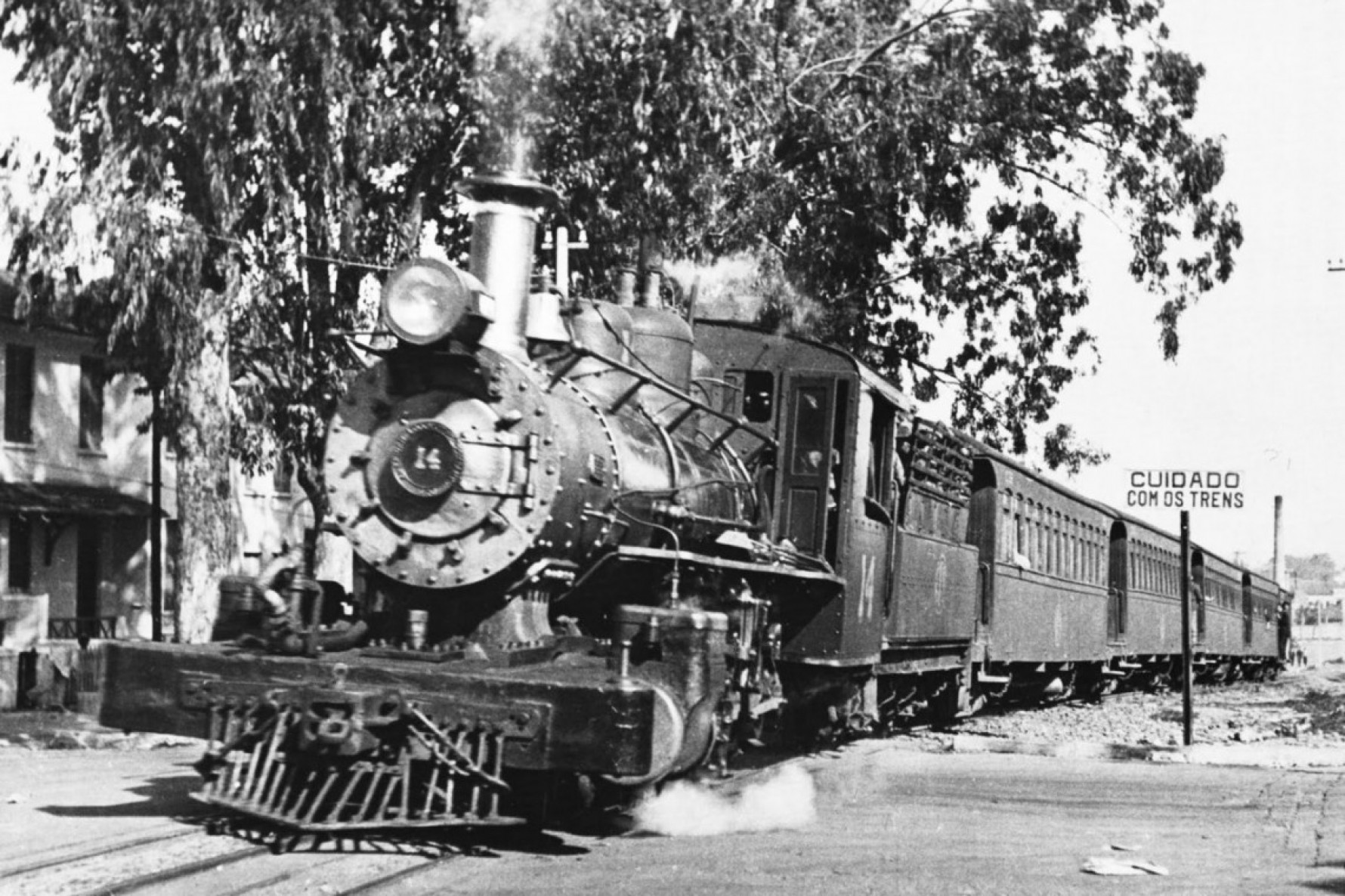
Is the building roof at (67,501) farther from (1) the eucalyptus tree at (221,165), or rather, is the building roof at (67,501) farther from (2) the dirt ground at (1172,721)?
(2) the dirt ground at (1172,721)

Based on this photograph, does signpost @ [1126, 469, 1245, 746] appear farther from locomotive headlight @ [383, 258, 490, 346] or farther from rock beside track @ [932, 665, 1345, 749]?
locomotive headlight @ [383, 258, 490, 346]

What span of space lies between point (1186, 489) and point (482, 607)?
7.08 m

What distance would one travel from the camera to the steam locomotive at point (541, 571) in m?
7.04

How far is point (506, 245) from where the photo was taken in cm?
820

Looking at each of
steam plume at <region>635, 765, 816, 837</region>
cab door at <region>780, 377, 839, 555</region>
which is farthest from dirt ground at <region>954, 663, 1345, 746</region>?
steam plume at <region>635, 765, 816, 837</region>

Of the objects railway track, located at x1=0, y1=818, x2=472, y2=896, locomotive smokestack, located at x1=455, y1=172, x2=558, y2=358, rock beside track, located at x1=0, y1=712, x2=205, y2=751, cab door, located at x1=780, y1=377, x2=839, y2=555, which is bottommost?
rock beside track, located at x1=0, y1=712, x2=205, y2=751

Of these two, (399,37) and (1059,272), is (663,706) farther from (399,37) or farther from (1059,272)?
(1059,272)

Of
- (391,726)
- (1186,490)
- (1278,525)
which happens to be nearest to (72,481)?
(1186,490)

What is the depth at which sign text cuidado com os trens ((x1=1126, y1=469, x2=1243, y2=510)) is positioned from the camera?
42.3 feet

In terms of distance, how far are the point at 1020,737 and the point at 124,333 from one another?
8.95 meters

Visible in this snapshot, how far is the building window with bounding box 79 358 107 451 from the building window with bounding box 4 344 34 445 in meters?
1.18

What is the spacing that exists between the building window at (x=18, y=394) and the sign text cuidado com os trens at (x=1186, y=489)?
19324 millimetres

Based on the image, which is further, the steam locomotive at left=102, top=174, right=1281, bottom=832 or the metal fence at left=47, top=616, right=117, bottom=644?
the metal fence at left=47, top=616, right=117, bottom=644

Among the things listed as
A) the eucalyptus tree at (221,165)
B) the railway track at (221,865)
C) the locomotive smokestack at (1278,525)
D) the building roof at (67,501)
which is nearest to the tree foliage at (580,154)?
the eucalyptus tree at (221,165)
